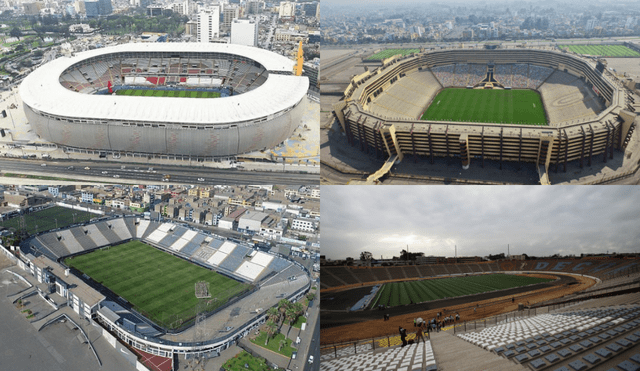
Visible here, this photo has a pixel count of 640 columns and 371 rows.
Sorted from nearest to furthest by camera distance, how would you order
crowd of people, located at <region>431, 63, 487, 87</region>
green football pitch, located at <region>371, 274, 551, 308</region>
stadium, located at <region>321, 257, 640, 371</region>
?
1. stadium, located at <region>321, 257, 640, 371</region>
2. green football pitch, located at <region>371, 274, 551, 308</region>
3. crowd of people, located at <region>431, 63, 487, 87</region>

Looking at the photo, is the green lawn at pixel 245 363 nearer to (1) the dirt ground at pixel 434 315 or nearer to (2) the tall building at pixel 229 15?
(1) the dirt ground at pixel 434 315

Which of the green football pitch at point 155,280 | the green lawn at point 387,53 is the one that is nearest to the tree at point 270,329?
the green football pitch at point 155,280

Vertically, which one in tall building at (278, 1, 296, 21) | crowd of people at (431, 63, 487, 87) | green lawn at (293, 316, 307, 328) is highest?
tall building at (278, 1, 296, 21)

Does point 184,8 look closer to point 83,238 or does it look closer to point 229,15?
point 229,15

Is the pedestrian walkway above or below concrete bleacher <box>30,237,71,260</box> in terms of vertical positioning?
above

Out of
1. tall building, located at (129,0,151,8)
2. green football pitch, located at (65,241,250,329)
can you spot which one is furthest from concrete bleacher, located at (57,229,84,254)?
tall building, located at (129,0,151,8)

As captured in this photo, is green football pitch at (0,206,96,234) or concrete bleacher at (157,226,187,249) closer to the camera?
green football pitch at (0,206,96,234)

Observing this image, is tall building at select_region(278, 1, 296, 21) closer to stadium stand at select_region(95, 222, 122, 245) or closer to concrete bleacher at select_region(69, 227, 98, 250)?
stadium stand at select_region(95, 222, 122, 245)
